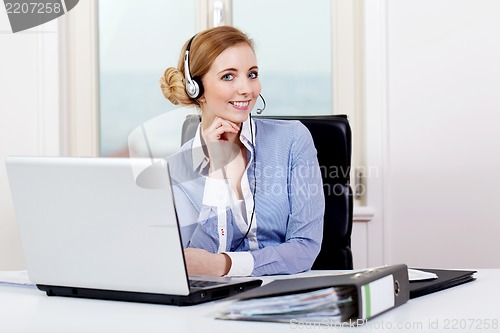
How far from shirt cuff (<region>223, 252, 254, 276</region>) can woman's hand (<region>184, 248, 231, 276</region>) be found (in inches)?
0.5

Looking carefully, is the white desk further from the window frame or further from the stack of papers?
the window frame

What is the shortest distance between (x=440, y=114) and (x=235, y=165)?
3.95ft

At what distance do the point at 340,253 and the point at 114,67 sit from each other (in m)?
1.36

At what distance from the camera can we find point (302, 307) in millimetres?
923

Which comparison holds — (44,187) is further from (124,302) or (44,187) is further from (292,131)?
(292,131)

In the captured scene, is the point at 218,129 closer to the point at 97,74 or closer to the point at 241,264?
the point at 241,264

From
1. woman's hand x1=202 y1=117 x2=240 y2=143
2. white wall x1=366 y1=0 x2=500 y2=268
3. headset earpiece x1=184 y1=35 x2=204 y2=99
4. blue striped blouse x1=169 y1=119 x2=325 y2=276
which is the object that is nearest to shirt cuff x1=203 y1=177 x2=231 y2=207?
blue striped blouse x1=169 y1=119 x2=325 y2=276

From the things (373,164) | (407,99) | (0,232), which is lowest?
(0,232)

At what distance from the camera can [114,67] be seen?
2883mm

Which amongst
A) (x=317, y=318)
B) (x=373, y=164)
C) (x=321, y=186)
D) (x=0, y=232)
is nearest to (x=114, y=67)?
(x=0, y=232)

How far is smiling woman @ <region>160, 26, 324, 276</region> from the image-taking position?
181cm

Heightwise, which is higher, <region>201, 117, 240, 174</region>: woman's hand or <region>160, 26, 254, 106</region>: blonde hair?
<region>160, 26, 254, 106</region>: blonde hair

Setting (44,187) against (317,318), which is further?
(44,187)

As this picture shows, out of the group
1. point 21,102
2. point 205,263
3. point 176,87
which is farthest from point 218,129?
point 21,102
